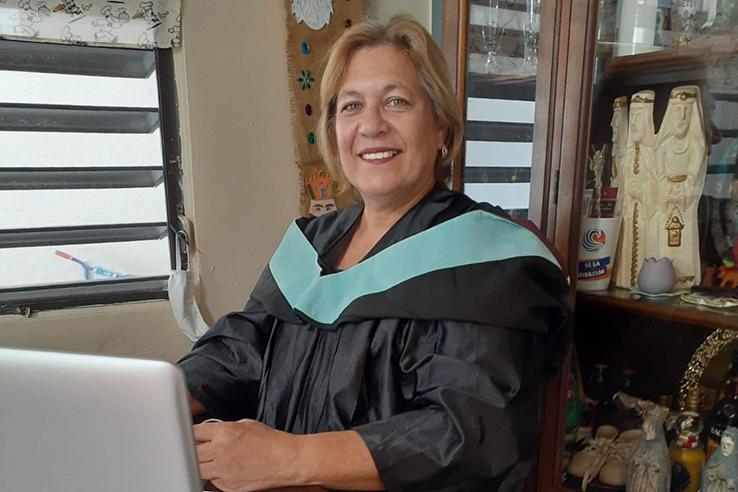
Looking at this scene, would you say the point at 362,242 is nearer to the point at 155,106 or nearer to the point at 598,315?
the point at 598,315

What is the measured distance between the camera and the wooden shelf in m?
1.09

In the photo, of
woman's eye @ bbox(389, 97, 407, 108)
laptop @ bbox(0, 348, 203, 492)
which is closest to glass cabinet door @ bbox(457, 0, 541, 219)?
woman's eye @ bbox(389, 97, 407, 108)

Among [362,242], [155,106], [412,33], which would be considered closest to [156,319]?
[155,106]

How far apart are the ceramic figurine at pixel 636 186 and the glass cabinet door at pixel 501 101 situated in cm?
20

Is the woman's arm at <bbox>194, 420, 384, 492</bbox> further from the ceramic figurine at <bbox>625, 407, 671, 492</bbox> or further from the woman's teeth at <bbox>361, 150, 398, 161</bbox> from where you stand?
the ceramic figurine at <bbox>625, 407, 671, 492</bbox>

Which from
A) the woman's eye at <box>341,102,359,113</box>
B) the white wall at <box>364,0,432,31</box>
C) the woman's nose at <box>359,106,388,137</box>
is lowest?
the woman's nose at <box>359,106,388,137</box>

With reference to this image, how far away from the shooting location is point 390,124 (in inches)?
42.3

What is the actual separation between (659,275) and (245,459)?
0.89m

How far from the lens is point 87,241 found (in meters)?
1.66

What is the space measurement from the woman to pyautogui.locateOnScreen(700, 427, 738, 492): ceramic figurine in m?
0.42

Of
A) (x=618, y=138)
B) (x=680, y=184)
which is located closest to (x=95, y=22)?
(x=618, y=138)

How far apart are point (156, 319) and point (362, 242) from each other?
30.5 inches

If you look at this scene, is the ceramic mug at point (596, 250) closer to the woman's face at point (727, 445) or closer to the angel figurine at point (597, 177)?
the angel figurine at point (597, 177)

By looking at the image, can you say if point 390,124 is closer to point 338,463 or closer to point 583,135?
point 583,135
